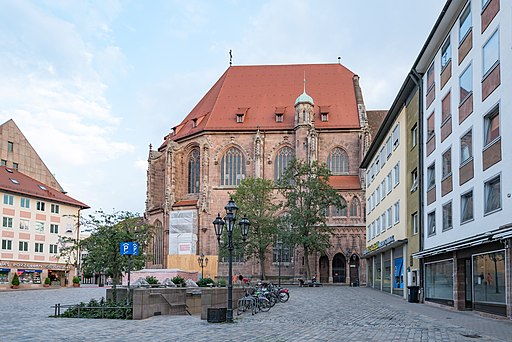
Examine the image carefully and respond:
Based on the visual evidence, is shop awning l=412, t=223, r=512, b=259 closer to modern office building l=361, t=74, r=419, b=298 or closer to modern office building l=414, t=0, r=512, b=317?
modern office building l=414, t=0, r=512, b=317

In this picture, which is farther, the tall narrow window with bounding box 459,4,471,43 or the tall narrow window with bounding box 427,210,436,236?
the tall narrow window with bounding box 427,210,436,236

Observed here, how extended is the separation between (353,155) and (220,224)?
5045 cm

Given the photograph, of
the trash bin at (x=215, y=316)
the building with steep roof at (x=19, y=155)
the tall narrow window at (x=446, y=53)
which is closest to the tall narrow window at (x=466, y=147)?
the tall narrow window at (x=446, y=53)

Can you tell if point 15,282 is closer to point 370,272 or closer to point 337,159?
point 370,272

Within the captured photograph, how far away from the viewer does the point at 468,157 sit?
22938 mm

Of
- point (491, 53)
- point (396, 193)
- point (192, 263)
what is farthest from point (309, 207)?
point (491, 53)

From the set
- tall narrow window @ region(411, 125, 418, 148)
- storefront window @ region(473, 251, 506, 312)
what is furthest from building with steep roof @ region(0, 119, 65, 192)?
storefront window @ region(473, 251, 506, 312)

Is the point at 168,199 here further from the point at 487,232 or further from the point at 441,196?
the point at 487,232

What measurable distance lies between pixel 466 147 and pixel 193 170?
5342cm

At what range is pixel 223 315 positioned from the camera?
742 inches

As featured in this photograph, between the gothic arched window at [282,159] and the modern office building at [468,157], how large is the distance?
40972 millimetres

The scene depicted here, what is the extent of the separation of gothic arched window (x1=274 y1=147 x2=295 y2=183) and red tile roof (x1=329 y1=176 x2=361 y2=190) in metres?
5.57

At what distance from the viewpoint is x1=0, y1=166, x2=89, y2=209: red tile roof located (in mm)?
59625

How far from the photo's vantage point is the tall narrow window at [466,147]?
22.6 m
